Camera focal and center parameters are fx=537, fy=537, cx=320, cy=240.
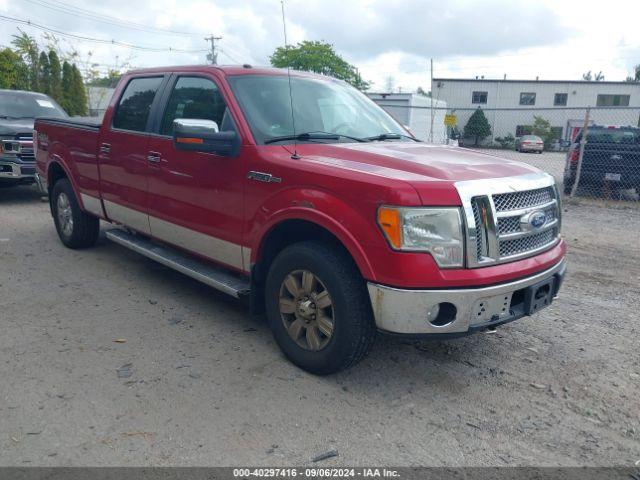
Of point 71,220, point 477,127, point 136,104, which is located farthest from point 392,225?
point 477,127

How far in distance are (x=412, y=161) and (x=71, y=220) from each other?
459 centimetres

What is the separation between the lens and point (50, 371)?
140 inches

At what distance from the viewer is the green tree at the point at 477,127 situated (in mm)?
42281

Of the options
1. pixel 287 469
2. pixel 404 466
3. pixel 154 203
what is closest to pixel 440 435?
pixel 404 466

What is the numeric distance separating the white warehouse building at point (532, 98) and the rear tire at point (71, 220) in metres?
40.1

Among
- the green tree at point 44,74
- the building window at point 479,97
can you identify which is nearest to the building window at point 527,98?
the building window at point 479,97

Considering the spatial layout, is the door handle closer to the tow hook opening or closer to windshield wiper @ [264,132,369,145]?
windshield wiper @ [264,132,369,145]

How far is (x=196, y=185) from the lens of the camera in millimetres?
4250

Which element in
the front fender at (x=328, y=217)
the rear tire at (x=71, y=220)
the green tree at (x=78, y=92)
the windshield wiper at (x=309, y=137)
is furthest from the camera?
the green tree at (x=78, y=92)

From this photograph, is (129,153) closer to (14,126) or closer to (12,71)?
(14,126)

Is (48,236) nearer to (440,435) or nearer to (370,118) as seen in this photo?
(370,118)

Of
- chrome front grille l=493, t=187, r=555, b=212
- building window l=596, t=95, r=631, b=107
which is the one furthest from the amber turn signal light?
building window l=596, t=95, r=631, b=107

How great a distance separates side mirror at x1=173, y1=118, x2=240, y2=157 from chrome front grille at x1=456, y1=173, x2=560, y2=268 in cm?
167

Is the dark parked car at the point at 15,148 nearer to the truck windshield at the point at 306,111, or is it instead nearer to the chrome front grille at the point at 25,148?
the chrome front grille at the point at 25,148
